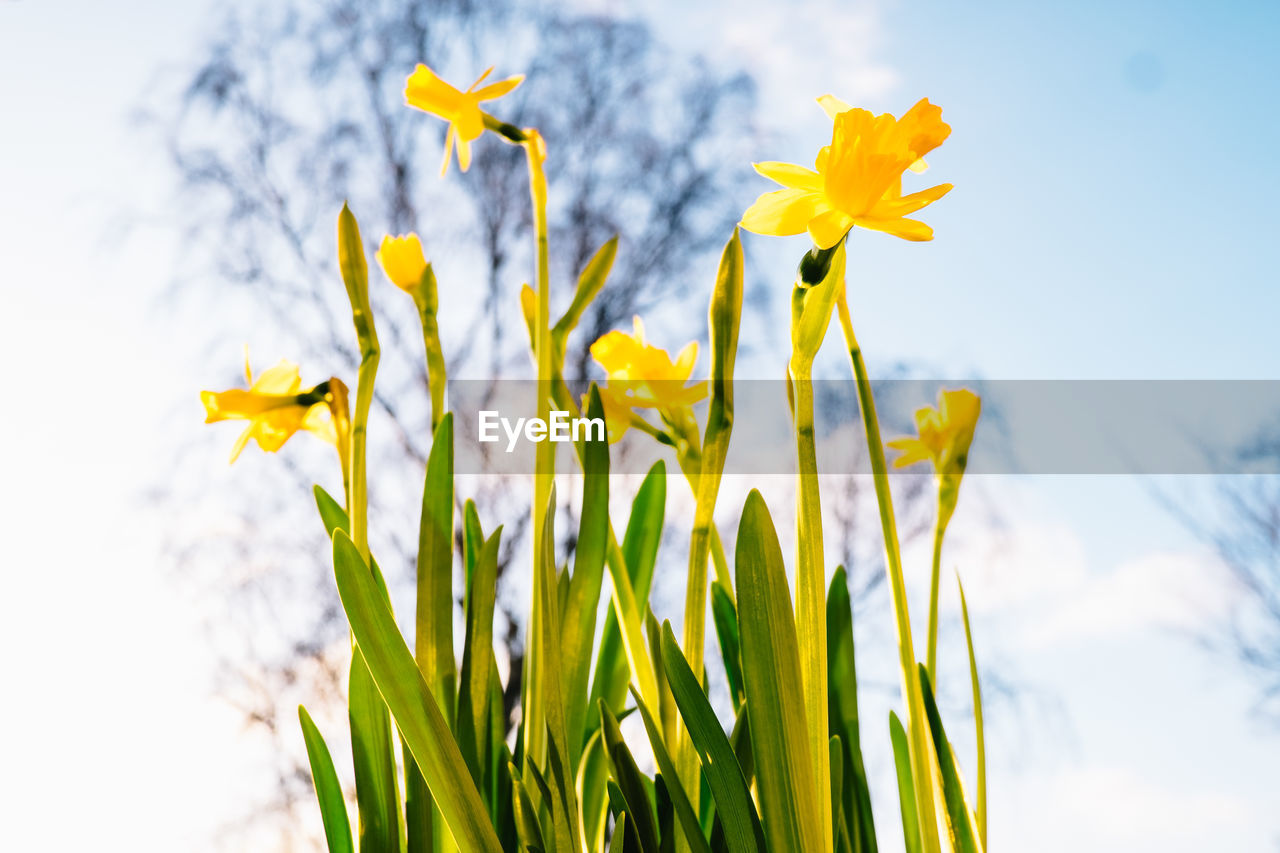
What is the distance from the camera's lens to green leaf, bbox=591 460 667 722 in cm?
60

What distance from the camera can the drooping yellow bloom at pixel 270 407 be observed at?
0.48 m

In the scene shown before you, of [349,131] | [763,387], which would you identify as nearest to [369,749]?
[763,387]

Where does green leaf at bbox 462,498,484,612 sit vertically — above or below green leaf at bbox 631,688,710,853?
above

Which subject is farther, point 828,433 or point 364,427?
point 828,433

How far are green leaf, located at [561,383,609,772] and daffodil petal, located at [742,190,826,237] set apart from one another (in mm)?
145

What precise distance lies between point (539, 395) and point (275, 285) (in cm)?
236

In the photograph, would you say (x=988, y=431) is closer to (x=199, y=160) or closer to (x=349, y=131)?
(x=349, y=131)

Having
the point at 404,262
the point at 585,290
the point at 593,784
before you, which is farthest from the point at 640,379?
the point at 593,784

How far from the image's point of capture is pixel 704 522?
1.40 feet

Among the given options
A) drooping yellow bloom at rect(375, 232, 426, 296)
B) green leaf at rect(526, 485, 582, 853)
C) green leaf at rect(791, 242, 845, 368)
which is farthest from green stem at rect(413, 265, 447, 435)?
green leaf at rect(791, 242, 845, 368)

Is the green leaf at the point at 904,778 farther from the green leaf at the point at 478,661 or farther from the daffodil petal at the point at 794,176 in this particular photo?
the daffodil petal at the point at 794,176

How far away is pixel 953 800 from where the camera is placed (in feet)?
1.56

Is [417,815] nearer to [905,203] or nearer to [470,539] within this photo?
[470,539]

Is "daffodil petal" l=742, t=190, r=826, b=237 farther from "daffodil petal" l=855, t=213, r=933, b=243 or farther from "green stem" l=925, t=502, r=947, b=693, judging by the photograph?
"green stem" l=925, t=502, r=947, b=693
